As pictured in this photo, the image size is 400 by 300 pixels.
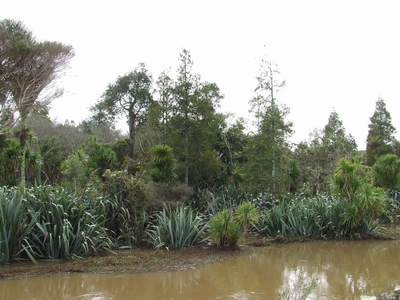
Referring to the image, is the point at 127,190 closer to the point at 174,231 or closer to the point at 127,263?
the point at 174,231

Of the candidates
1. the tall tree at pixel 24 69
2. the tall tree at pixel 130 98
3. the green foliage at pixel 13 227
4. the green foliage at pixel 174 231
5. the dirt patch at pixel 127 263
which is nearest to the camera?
the dirt patch at pixel 127 263

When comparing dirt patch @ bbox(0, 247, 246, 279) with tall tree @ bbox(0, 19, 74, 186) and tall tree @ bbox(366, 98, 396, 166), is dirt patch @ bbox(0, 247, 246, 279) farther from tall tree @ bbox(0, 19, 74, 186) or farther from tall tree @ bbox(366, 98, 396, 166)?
tall tree @ bbox(366, 98, 396, 166)

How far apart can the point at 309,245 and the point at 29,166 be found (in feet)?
41.4

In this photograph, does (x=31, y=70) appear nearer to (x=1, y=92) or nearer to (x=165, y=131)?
(x=1, y=92)

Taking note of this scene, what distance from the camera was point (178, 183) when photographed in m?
12.4

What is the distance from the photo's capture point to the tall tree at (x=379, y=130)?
2464 cm

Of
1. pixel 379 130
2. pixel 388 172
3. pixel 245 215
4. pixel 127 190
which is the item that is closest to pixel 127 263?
pixel 127 190

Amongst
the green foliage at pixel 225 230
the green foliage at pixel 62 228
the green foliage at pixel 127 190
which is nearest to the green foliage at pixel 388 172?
the green foliage at pixel 225 230

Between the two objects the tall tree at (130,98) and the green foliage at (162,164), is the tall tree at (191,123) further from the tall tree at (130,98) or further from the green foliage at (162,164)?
the tall tree at (130,98)

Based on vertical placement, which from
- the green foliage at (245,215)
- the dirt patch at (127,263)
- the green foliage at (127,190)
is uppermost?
the green foliage at (127,190)

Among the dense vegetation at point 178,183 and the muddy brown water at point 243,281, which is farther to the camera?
the dense vegetation at point 178,183

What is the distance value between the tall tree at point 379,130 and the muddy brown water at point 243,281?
54.4ft

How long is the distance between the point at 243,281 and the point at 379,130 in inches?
963

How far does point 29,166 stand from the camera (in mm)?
17547
